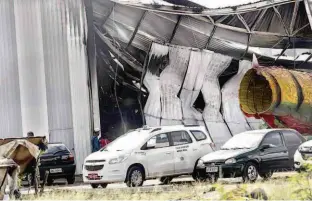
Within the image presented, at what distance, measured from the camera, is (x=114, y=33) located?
76.2ft

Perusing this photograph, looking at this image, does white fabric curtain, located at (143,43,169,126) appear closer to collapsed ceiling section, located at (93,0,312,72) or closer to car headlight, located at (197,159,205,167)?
collapsed ceiling section, located at (93,0,312,72)

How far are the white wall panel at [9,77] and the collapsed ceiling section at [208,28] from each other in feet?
9.81

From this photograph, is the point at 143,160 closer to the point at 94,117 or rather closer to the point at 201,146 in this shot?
the point at 201,146

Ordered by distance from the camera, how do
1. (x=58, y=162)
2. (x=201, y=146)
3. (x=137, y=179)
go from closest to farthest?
(x=137, y=179)
(x=201, y=146)
(x=58, y=162)

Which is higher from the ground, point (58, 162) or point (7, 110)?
point (7, 110)

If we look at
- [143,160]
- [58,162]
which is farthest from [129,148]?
[58,162]

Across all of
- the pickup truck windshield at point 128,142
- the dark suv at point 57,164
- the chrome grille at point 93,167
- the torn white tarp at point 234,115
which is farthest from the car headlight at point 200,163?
the torn white tarp at point 234,115

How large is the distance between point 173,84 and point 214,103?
1.85m

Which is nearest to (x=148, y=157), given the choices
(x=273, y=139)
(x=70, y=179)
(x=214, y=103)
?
(x=273, y=139)

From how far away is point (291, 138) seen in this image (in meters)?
17.5

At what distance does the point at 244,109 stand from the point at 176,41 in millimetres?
7593

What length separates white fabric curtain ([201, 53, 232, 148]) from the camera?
24625mm

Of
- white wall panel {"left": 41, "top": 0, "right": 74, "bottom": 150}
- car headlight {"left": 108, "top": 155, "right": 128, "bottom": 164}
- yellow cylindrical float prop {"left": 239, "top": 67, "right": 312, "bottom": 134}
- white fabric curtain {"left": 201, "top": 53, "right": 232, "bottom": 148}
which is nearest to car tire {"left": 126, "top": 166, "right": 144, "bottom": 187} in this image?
car headlight {"left": 108, "top": 155, "right": 128, "bottom": 164}

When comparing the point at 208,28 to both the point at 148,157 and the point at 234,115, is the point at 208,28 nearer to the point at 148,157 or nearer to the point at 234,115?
the point at 234,115
